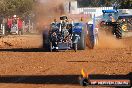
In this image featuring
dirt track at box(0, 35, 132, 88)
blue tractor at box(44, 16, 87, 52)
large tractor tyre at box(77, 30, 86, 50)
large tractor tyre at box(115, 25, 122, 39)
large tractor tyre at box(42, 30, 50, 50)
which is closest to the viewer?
dirt track at box(0, 35, 132, 88)

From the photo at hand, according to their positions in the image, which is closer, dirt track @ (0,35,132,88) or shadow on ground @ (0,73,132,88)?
dirt track @ (0,35,132,88)

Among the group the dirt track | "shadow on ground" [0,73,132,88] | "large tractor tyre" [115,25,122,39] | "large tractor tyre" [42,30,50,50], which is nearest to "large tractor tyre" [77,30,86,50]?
"large tractor tyre" [42,30,50,50]

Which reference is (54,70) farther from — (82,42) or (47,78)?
(82,42)

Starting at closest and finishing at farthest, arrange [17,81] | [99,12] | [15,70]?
[17,81], [15,70], [99,12]

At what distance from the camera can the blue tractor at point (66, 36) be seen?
21.2m

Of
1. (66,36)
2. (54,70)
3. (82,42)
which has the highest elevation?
(66,36)

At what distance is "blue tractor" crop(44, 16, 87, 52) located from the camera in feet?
69.5

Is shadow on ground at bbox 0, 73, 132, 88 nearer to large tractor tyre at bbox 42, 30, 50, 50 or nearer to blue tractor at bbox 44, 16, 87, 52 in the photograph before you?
blue tractor at bbox 44, 16, 87, 52

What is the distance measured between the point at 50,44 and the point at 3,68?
7041 mm

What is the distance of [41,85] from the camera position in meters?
10.7

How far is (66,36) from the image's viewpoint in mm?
21156

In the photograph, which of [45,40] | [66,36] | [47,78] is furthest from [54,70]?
[45,40]

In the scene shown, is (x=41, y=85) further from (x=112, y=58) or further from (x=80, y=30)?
(x=80, y=30)

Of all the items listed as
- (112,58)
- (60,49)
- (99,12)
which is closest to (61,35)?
(60,49)
